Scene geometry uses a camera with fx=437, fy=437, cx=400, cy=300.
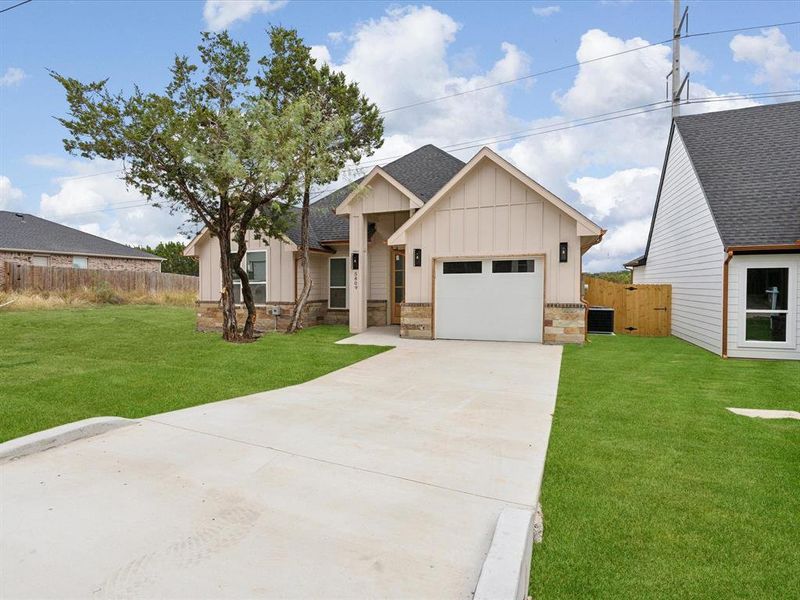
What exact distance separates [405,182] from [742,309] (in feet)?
32.5

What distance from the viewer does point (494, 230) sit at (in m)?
11.6

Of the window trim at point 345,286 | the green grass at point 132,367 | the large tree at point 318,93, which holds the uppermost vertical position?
the large tree at point 318,93

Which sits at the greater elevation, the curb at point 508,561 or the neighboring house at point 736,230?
the neighboring house at point 736,230

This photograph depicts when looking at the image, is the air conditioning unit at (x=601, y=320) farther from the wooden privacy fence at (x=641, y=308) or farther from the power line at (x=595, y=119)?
the power line at (x=595, y=119)

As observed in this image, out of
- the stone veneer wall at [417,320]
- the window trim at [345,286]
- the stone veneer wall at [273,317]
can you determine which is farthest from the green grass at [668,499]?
the window trim at [345,286]

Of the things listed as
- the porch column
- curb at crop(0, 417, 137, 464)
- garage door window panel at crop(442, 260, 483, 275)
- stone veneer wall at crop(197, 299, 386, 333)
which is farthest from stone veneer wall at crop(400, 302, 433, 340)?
curb at crop(0, 417, 137, 464)

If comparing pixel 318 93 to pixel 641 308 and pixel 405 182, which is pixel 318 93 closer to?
pixel 405 182

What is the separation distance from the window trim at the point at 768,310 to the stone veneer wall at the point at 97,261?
100 feet

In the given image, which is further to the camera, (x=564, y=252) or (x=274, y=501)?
(x=564, y=252)

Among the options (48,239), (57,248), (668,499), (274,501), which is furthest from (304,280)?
(48,239)

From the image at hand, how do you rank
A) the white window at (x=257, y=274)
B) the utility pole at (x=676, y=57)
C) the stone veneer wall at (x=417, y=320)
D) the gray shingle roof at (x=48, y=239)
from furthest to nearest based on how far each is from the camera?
the gray shingle roof at (x=48, y=239) < the utility pole at (x=676, y=57) < the white window at (x=257, y=274) < the stone veneer wall at (x=417, y=320)

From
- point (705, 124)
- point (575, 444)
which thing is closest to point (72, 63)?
point (575, 444)

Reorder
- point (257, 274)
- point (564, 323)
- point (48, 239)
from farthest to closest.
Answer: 1. point (48, 239)
2. point (257, 274)
3. point (564, 323)

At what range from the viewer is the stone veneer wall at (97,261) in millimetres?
23438
